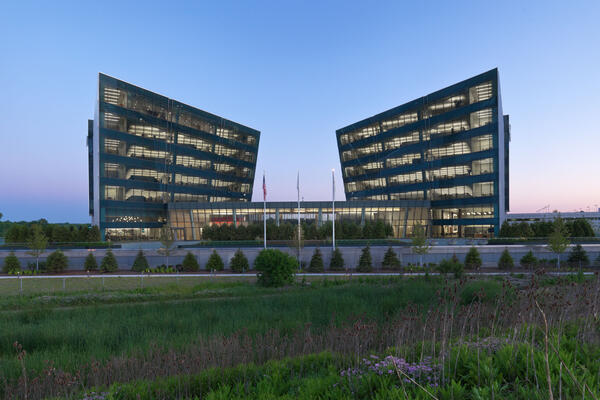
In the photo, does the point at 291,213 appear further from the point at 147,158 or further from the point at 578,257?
the point at 578,257

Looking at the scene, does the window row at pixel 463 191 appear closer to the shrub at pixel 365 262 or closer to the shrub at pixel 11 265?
the shrub at pixel 365 262

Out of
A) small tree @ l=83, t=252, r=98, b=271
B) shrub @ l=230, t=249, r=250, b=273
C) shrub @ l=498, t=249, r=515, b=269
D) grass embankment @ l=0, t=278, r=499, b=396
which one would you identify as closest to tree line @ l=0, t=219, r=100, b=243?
small tree @ l=83, t=252, r=98, b=271

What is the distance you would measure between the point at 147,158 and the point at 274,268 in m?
50.3

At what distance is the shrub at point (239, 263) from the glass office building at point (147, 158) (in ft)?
119

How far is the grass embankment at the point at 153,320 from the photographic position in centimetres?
836

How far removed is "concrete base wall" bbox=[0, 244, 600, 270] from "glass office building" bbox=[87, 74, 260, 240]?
997 inches

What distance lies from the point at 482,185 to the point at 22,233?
68.0m

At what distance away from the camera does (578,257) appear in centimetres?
2780

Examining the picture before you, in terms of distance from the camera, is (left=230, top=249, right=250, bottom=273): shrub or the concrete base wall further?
the concrete base wall

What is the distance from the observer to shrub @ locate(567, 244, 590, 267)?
90.6 feet

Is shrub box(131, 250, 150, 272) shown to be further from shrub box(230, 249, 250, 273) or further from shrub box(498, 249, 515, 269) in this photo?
shrub box(498, 249, 515, 269)

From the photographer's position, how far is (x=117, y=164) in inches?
2227

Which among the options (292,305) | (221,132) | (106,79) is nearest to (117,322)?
(292,305)

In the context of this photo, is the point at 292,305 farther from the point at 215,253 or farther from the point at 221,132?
the point at 221,132
